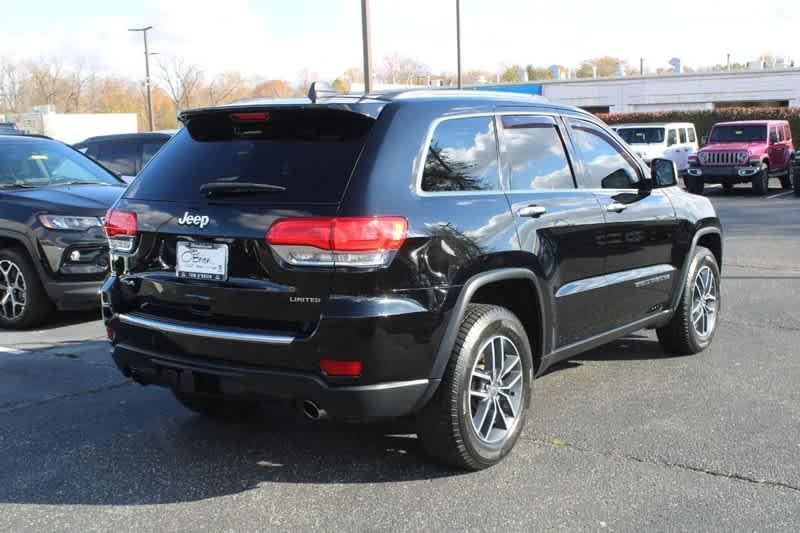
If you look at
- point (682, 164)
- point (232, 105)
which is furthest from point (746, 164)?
point (232, 105)

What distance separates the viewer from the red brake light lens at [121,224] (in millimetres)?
4254

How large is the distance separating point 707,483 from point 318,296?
1999mm

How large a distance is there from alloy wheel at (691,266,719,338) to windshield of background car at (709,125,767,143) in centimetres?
1801

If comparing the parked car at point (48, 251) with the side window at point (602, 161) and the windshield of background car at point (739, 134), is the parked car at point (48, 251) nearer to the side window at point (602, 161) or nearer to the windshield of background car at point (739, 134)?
the side window at point (602, 161)

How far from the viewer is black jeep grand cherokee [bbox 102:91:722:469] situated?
12.0 ft

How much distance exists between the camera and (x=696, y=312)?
6.42m

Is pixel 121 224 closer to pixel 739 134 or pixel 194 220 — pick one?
pixel 194 220

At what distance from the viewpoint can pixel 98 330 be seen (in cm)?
752

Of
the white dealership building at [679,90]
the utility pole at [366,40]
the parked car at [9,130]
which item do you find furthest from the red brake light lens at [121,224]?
the white dealership building at [679,90]

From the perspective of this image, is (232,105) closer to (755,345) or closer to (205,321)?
(205,321)

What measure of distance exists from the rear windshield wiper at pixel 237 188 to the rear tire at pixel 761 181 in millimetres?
20708

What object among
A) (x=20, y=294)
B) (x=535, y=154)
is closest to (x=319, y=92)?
(x=535, y=154)

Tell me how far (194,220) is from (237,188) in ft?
0.86

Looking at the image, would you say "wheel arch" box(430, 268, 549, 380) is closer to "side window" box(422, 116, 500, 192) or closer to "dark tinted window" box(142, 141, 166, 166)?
"side window" box(422, 116, 500, 192)
